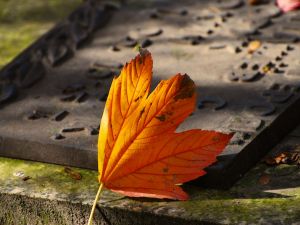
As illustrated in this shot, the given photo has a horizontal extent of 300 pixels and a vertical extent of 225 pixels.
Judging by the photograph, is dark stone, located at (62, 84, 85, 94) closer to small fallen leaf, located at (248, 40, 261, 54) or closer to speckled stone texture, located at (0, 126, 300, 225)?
speckled stone texture, located at (0, 126, 300, 225)

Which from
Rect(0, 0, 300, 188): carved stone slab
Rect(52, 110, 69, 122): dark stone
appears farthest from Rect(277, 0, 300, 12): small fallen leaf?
Rect(52, 110, 69, 122): dark stone

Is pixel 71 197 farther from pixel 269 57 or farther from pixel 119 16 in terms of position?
pixel 119 16

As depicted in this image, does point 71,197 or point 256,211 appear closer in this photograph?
point 256,211

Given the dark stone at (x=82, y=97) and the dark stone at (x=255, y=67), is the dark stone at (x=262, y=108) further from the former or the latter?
the dark stone at (x=82, y=97)

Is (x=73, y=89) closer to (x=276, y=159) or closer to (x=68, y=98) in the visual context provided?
(x=68, y=98)

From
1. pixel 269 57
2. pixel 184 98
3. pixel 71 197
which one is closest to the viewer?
pixel 184 98

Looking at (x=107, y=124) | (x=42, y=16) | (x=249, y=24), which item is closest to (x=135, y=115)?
(x=107, y=124)

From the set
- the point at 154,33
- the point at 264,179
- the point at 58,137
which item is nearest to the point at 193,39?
the point at 154,33
